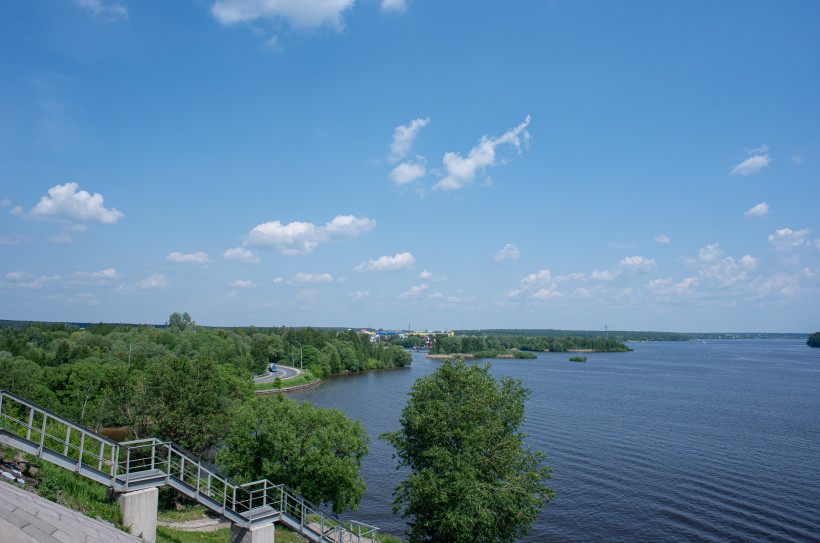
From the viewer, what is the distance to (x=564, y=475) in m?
37.3

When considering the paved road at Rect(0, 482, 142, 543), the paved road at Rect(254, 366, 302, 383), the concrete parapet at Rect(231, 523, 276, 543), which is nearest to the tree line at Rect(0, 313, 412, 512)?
the concrete parapet at Rect(231, 523, 276, 543)

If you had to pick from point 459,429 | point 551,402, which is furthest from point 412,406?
point 551,402

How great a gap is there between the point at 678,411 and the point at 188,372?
59.2 m

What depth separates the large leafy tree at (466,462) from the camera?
769 inches

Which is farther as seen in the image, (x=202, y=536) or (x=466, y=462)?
(x=466, y=462)

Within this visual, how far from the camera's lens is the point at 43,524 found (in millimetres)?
10141

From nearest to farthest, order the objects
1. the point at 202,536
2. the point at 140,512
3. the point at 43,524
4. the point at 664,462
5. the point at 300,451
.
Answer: the point at 43,524 < the point at 140,512 < the point at 202,536 < the point at 300,451 < the point at 664,462

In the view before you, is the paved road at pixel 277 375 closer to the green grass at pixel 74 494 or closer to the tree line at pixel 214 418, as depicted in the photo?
the tree line at pixel 214 418

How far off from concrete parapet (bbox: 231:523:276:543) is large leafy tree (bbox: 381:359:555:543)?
626 centimetres

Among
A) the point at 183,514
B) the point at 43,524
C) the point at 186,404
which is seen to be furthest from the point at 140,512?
the point at 186,404

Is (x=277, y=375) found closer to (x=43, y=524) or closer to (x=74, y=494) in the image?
(x=74, y=494)

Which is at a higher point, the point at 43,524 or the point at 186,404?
the point at 43,524

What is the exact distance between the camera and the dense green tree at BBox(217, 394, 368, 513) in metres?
22.0

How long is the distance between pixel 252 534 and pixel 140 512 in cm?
360
